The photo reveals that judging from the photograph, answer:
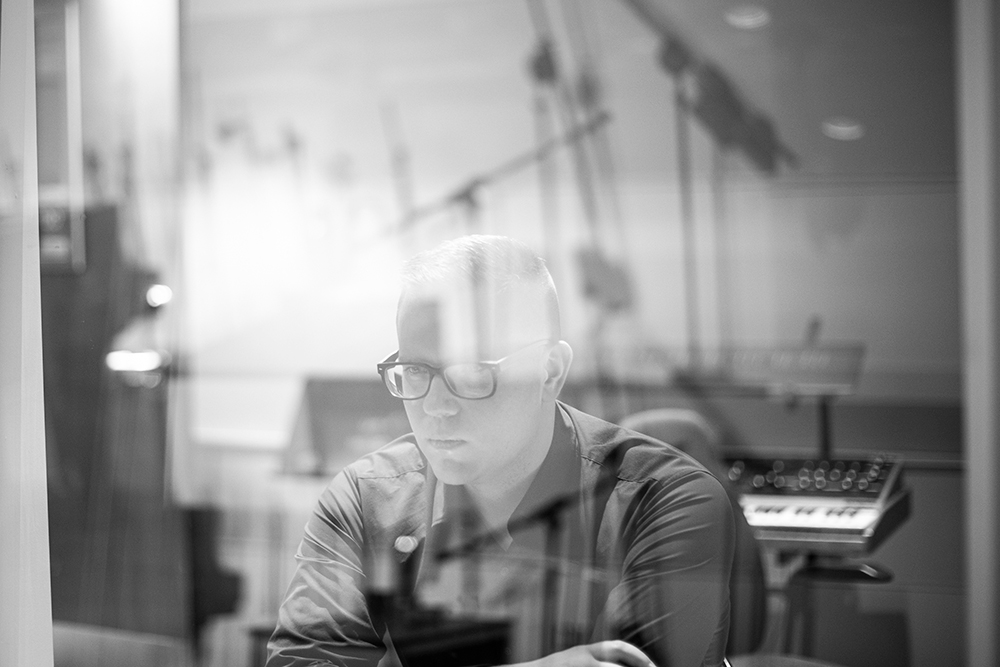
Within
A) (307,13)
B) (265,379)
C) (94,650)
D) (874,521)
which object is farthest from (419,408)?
(307,13)

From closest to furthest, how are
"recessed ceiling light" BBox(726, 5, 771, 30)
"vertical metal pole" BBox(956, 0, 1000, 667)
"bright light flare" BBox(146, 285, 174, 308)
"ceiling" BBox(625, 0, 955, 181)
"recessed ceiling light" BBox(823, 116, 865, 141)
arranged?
"vertical metal pole" BBox(956, 0, 1000, 667)
"bright light flare" BBox(146, 285, 174, 308)
"ceiling" BBox(625, 0, 955, 181)
"recessed ceiling light" BBox(823, 116, 865, 141)
"recessed ceiling light" BBox(726, 5, 771, 30)

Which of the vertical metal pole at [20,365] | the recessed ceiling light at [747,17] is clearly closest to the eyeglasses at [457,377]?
the vertical metal pole at [20,365]

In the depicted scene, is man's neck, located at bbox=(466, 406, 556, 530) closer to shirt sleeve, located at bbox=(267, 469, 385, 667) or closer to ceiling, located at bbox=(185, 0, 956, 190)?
shirt sleeve, located at bbox=(267, 469, 385, 667)

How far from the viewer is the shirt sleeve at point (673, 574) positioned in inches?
37.1

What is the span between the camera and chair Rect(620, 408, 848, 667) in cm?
122

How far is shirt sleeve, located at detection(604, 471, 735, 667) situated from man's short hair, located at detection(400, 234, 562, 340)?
0.21 metres

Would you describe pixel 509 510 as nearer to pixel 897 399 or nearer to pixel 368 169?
pixel 897 399

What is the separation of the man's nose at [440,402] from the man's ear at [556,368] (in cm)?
10

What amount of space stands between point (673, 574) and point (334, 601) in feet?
1.19

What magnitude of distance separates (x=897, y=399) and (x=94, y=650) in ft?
7.97

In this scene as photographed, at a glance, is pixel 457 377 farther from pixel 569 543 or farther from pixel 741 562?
pixel 741 562

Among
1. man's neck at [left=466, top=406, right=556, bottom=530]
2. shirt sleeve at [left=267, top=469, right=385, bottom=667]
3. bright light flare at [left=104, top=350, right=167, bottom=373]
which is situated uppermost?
bright light flare at [left=104, top=350, right=167, bottom=373]

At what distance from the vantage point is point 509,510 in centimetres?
107

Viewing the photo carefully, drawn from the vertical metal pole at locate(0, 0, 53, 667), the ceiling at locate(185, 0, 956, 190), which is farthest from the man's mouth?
the ceiling at locate(185, 0, 956, 190)
